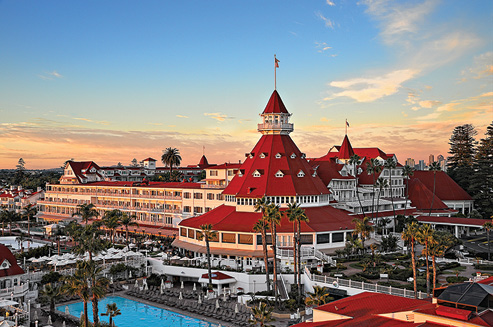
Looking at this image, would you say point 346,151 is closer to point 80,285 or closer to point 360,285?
point 360,285

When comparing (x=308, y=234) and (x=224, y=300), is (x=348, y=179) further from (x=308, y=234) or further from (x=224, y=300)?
(x=224, y=300)

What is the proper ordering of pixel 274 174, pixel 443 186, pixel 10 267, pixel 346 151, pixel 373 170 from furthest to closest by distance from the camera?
pixel 443 186 → pixel 346 151 → pixel 373 170 → pixel 274 174 → pixel 10 267

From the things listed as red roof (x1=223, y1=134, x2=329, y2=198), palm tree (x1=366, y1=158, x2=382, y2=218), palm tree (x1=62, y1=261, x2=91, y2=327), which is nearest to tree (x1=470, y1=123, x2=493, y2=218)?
palm tree (x1=366, y1=158, x2=382, y2=218)

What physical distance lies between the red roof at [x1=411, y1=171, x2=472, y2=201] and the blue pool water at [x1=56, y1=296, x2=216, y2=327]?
63507mm

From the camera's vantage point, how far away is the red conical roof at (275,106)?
70.7m

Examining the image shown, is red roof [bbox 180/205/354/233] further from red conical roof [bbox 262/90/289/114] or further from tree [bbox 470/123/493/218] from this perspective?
tree [bbox 470/123/493/218]

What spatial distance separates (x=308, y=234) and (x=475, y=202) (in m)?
50.2

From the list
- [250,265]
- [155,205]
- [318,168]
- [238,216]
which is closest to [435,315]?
[250,265]

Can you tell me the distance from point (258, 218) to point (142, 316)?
70.9 feet

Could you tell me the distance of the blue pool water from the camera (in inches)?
1570

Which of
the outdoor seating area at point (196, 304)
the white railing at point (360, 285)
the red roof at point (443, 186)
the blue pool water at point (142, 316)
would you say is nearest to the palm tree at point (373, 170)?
the red roof at point (443, 186)

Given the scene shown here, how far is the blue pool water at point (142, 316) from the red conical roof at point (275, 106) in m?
36.3

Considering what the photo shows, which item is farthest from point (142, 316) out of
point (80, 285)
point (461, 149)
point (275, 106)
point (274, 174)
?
point (461, 149)

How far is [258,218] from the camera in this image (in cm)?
5925
